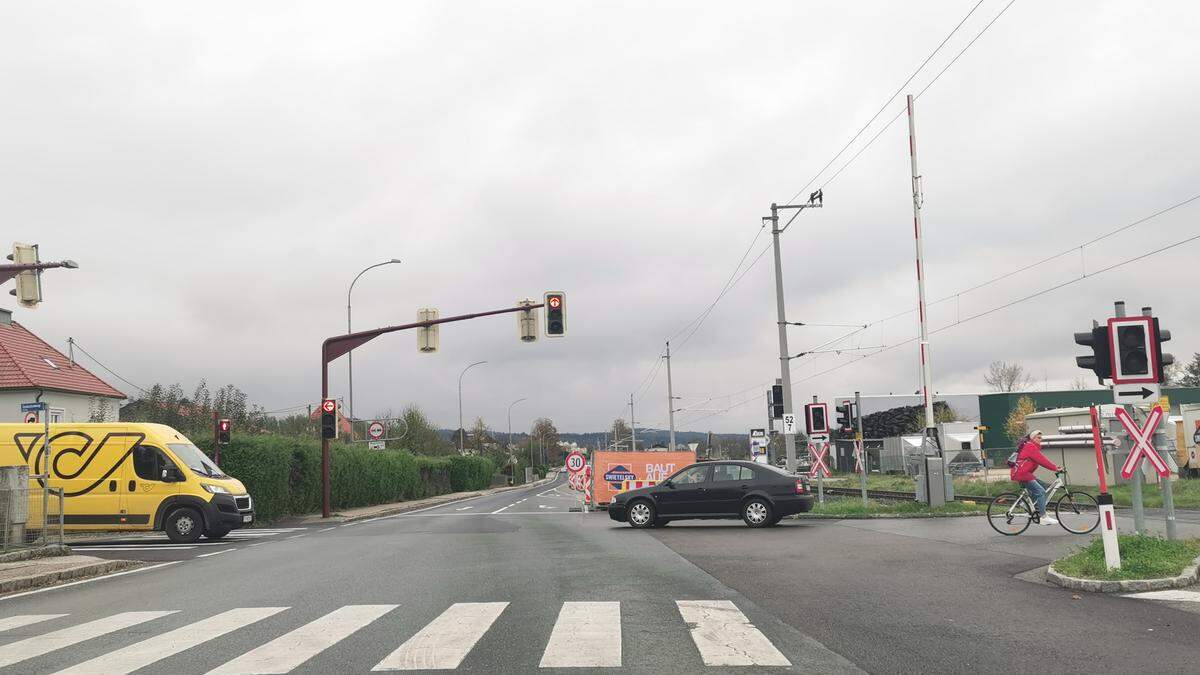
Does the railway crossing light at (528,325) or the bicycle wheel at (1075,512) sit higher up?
the railway crossing light at (528,325)

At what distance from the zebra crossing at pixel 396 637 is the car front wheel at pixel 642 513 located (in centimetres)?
1169

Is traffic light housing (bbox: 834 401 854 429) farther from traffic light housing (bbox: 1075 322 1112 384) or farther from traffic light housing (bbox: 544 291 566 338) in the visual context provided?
traffic light housing (bbox: 1075 322 1112 384)

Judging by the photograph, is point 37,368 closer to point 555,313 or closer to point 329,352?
point 329,352

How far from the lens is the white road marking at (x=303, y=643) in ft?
20.6

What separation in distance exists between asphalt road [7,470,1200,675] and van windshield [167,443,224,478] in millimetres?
6153

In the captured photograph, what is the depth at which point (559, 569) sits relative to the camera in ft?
39.6

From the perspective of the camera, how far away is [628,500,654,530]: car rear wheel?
20562 millimetres

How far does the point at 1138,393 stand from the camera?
1131 centimetres

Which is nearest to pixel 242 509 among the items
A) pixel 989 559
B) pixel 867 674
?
pixel 989 559

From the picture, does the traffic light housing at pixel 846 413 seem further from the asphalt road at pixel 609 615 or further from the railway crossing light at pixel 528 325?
the asphalt road at pixel 609 615

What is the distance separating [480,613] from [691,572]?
12.7ft

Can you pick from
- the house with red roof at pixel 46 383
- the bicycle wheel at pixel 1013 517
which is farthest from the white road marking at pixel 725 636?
the house with red roof at pixel 46 383

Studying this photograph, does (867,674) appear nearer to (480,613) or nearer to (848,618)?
(848,618)

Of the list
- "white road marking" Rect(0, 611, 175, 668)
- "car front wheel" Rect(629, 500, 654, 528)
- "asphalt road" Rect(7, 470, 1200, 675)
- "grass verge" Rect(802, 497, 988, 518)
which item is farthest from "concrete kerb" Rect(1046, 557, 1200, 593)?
"grass verge" Rect(802, 497, 988, 518)
